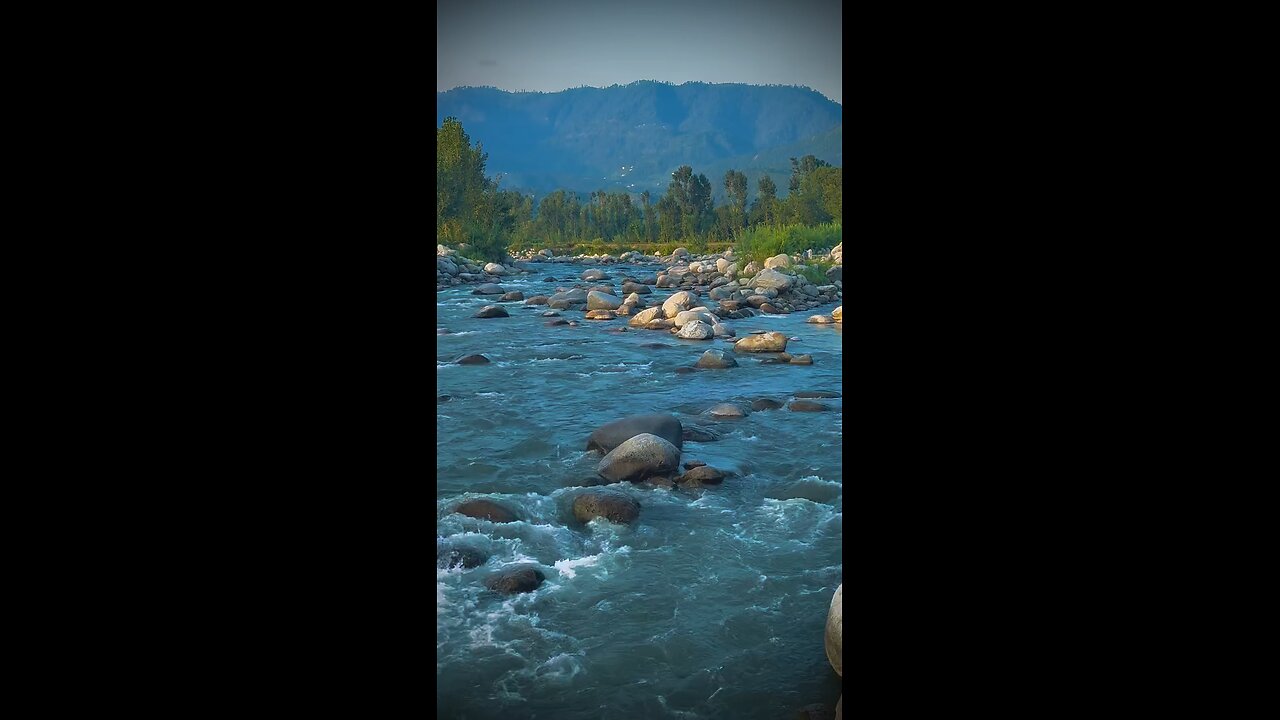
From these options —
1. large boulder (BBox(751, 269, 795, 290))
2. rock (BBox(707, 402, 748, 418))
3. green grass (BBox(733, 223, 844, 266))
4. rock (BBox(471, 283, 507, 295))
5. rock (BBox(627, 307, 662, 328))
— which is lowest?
rock (BBox(707, 402, 748, 418))

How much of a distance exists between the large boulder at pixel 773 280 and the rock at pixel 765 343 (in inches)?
166

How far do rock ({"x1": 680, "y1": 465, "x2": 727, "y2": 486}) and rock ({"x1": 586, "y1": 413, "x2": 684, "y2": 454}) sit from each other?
410mm

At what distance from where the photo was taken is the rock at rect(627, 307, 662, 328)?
11.9 meters

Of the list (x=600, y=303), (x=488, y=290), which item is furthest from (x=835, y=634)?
(x=488, y=290)

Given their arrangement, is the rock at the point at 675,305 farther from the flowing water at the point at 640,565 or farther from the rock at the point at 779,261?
the flowing water at the point at 640,565

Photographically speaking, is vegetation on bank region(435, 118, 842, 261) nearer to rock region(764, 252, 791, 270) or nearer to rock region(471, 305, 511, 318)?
rock region(764, 252, 791, 270)

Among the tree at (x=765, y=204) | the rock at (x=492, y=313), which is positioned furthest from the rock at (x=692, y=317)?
the tree at (x=765, y=204)

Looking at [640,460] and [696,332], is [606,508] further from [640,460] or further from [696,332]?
[696,332]

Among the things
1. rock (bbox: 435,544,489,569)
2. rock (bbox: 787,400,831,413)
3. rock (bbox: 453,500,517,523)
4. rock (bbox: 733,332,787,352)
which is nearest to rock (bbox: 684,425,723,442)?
rock (bbox: 787,400,831,413)

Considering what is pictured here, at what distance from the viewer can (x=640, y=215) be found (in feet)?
112

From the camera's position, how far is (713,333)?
10.8 meters
